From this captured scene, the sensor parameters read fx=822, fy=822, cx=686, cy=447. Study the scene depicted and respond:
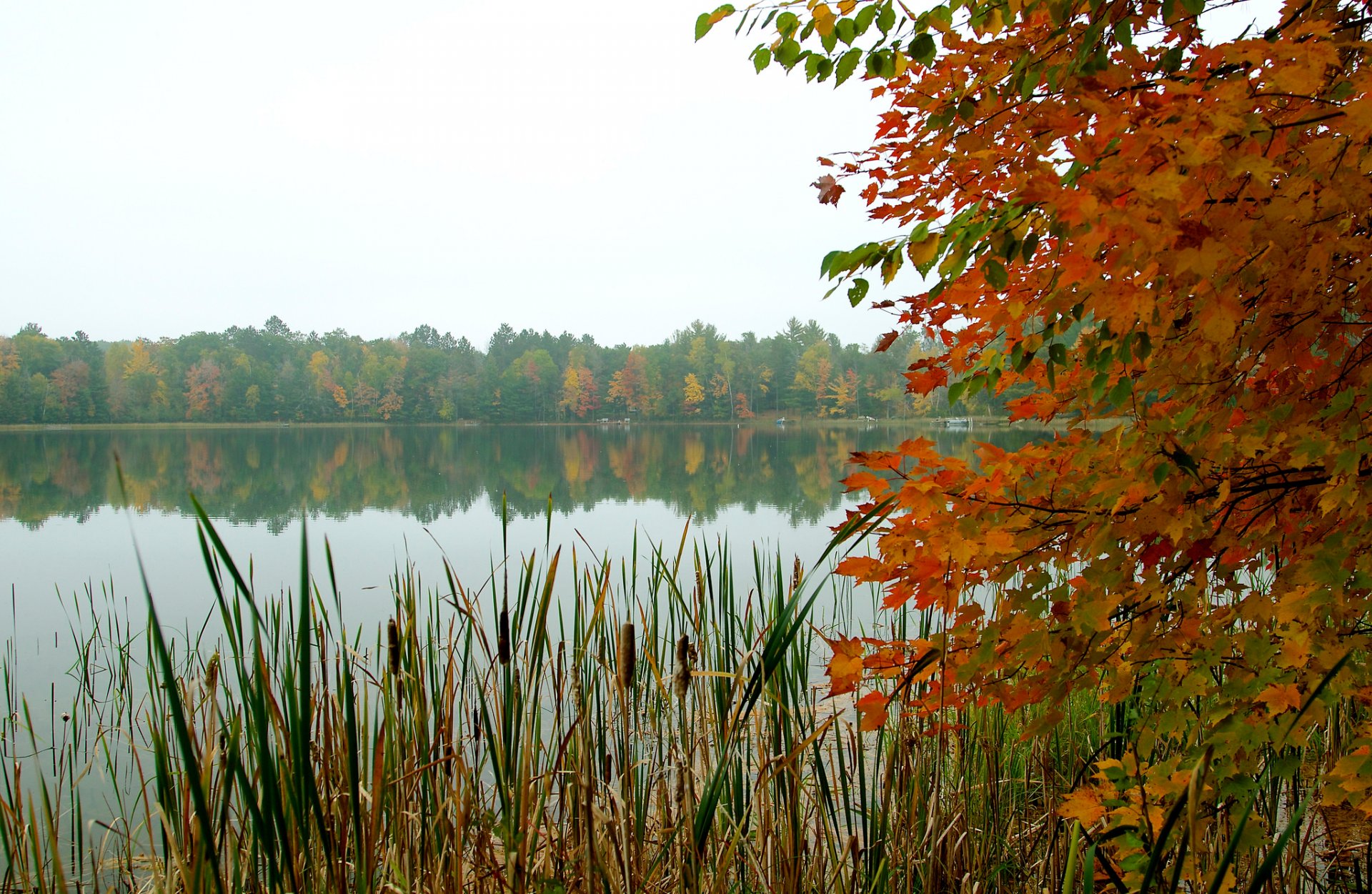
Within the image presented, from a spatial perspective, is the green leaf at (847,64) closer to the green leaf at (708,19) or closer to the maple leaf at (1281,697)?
the green leaf at (708,19)

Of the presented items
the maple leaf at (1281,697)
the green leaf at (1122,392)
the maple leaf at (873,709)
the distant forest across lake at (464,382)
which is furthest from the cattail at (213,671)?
the distant forest across lake at (464,382)

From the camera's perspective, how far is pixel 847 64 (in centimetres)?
189

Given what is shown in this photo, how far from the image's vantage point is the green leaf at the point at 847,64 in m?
1.88

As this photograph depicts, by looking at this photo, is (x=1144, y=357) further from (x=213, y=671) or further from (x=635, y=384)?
(x=635, y=384)

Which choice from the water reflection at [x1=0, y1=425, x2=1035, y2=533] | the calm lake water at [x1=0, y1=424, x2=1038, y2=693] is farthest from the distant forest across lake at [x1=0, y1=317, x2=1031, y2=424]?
the calm lake water at [x1=0, y1=424, x2=1038, y2=693]

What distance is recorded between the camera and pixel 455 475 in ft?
77.4

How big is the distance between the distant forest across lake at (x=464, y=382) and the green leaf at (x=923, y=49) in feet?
193

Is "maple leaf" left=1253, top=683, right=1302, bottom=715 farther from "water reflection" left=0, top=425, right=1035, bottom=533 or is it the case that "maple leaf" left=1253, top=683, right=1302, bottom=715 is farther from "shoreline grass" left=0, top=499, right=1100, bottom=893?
"water reflection" left=0, top=425, right=1035, bottom=533

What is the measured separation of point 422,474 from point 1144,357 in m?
24.4

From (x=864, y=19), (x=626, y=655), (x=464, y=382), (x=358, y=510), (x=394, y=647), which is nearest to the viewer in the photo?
(x=626, y=655)

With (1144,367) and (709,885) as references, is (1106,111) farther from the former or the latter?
(709,885)

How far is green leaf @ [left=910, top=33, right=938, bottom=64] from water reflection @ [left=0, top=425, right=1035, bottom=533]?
893mm

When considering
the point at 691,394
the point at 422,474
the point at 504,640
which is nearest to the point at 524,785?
the point at 504,640

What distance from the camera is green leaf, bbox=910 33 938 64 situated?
169 cm
